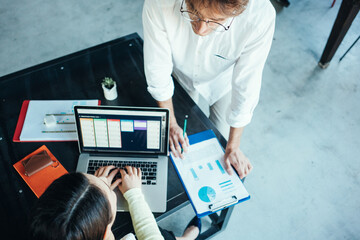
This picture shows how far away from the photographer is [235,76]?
49.6 inches

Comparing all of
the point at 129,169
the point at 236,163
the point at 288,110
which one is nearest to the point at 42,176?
the point at 129,169

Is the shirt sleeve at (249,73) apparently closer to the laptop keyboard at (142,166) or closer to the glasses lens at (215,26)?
the glasses lens at (215,26)

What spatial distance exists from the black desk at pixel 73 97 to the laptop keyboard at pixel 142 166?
0.23ft

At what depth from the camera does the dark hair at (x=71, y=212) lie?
2.77 feet

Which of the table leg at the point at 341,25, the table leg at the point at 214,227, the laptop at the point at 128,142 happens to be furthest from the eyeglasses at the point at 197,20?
the table leg at the point at 341,25

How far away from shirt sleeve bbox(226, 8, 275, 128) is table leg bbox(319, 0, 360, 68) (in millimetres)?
1521

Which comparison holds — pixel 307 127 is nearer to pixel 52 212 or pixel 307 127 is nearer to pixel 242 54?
pixel 242 54

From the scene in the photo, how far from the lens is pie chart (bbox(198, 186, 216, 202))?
120cm

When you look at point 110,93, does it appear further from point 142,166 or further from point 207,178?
point 207,178

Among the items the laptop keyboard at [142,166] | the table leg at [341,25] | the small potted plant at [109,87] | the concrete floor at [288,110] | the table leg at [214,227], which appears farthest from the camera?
the table leg at [341,25]

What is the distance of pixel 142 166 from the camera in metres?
1.26

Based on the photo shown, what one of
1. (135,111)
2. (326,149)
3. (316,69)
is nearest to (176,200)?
(135,111)

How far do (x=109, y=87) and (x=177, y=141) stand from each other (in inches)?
16.4

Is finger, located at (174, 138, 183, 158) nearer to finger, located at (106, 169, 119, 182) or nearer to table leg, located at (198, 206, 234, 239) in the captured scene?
finger, located at (106, 169, 119, 182)
